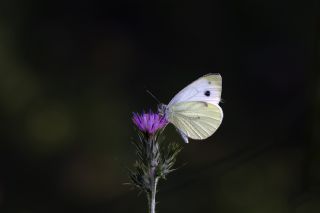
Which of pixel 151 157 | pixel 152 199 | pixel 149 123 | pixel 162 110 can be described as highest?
pixel 162 110

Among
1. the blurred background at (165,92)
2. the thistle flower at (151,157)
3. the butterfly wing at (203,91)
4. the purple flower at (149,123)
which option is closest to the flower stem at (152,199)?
the thistle flower at (151,157)

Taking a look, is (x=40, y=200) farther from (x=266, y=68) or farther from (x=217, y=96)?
(x=217, y=96)

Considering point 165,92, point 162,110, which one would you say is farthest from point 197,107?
point 165,92

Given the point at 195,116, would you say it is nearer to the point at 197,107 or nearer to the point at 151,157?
the point at 197,107

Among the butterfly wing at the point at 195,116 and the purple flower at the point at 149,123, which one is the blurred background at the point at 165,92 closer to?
the butterfly wing at the point at 195,116

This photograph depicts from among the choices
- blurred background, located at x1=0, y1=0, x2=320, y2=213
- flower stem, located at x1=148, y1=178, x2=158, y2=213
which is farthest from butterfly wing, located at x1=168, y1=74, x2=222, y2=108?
blurred background, located at x1=0, y1=0, x2=320, y2=213

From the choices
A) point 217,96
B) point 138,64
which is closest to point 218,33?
point 138,64
